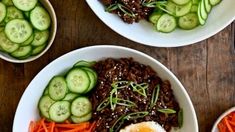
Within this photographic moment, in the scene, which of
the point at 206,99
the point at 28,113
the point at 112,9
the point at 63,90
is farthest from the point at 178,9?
the point at 28,113

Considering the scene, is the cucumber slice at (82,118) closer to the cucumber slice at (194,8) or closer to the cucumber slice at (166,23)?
the cucumber slice at (166,23)

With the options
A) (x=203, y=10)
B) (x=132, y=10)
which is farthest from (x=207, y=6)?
(x=132, y=10)

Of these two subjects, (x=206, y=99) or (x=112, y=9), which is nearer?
(x=112, y=9)

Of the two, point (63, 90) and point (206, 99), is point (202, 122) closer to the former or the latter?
point (206, 99)

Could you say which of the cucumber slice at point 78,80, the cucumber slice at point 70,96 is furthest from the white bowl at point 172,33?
the cucumber slice at point 70,96

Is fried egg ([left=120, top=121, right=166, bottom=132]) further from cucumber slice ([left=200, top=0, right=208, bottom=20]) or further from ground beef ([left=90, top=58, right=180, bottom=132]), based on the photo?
cucumber slice ([left=200, top=0, right=208, bottom=20])

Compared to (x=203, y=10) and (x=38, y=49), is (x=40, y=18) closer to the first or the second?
(x=38, y=49)

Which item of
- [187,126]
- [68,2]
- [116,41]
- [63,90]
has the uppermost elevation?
[68,2]
